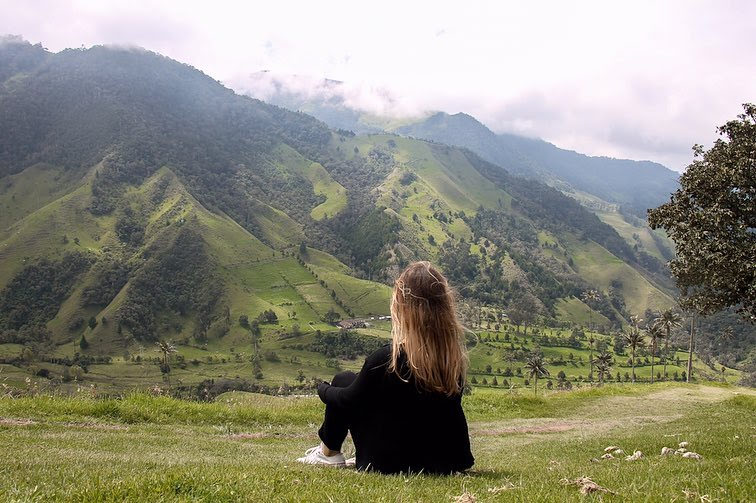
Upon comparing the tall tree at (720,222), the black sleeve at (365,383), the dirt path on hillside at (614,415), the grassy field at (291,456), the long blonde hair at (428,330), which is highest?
the tall tree at (720,222)

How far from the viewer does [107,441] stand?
41.4 feet

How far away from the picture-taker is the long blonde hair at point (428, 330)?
6.84m

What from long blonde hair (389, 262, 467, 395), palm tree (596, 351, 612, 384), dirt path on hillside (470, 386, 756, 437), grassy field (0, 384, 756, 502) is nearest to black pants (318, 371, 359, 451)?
grassy field (0, 384, 756, 502)

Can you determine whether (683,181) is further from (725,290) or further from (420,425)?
(420,425)

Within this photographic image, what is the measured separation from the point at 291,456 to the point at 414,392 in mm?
5860

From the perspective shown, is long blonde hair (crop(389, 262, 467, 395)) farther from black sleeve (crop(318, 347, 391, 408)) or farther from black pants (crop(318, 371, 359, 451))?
black pants (crop(318, 371, 359, 451))

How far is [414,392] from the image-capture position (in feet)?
23.2

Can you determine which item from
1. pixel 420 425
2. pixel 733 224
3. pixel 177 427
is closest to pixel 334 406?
pixel 420 425

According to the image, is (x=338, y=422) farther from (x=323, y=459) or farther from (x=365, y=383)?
(x=365, y=383)

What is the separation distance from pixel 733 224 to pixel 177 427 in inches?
831

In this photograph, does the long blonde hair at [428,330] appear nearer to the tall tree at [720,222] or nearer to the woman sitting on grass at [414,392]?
the woman sitting on grass at [414,392]

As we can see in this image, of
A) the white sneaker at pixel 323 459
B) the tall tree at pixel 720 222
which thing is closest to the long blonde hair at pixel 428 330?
the white sneaker at pixel 323 459

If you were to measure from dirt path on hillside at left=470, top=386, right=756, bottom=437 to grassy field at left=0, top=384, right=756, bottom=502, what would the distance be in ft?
0.54

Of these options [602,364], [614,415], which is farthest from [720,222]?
[602,364]
